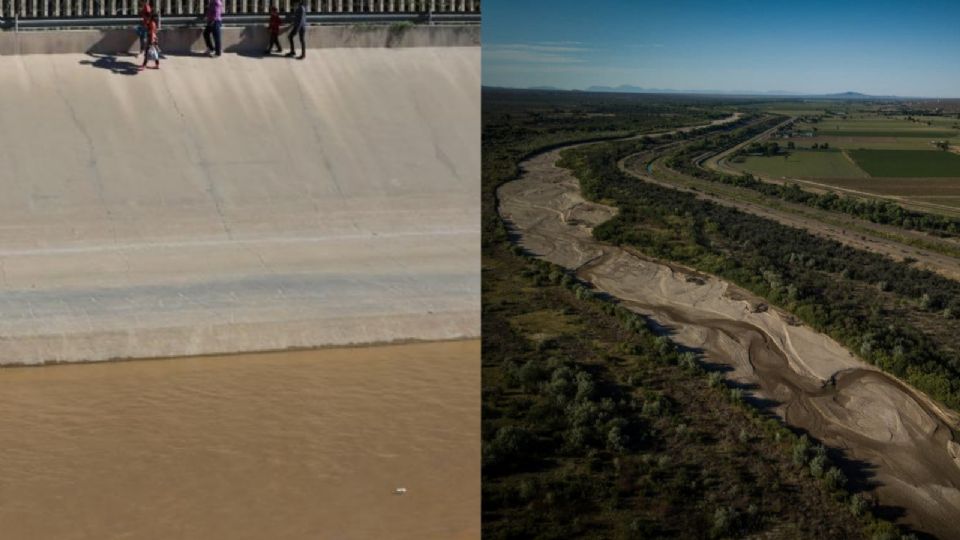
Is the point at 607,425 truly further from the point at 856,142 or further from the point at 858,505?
the point at 856,142

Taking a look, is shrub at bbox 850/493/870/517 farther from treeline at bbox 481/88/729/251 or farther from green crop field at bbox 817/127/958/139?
treeline at bbox 481/88/729/251

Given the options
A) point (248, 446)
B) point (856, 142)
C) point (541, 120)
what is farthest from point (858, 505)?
point (248, 446)

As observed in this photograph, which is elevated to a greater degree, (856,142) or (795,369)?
(856,142)

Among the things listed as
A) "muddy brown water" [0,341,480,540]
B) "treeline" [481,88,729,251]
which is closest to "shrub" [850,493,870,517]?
"treeline" [481,88,729,251]

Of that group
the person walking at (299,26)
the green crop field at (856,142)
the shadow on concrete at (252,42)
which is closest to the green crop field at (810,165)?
the green crop field at (856,142)

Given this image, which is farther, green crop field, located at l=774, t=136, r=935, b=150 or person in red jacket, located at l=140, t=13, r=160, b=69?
person in red jacket, located at l=140, t=13, r=160, b=69

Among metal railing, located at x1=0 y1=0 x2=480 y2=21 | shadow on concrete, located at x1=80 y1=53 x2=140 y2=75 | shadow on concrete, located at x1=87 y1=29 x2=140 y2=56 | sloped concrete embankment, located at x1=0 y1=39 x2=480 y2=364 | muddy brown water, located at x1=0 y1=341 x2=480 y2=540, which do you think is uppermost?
metal railing, located at x1=0 y1=0 x2=480 y2=21
